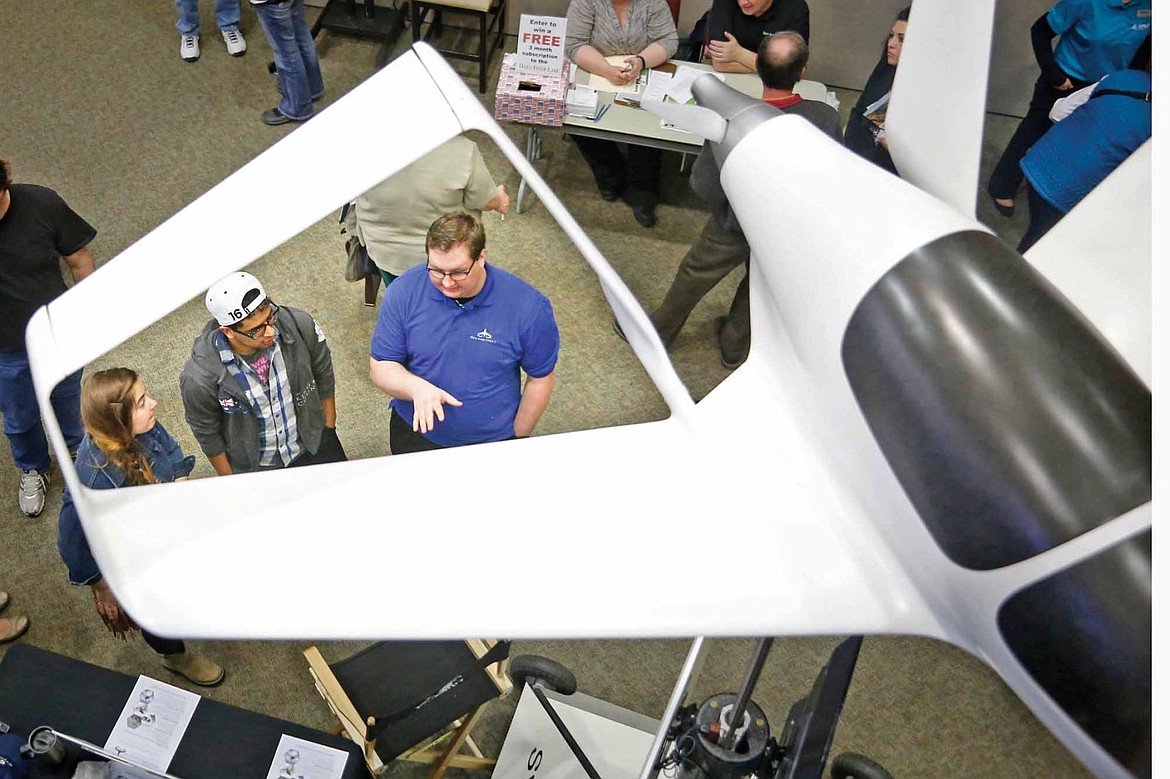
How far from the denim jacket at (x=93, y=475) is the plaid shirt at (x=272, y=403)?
23cm

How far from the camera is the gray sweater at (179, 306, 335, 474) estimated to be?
2541 millimetres

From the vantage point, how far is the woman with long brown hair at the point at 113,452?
2314mm

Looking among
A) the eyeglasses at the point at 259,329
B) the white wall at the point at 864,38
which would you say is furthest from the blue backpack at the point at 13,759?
the white wall at the point at 864,38

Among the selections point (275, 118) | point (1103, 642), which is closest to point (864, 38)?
point (275, 118)

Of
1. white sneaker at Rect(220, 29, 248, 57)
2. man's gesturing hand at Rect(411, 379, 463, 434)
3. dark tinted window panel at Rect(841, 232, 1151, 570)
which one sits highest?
dark tinted window panel at Rect(841, 232, 1151, 570)

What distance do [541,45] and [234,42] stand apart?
2.29 meters

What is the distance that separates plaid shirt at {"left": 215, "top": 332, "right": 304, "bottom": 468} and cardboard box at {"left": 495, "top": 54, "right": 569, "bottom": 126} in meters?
1.94

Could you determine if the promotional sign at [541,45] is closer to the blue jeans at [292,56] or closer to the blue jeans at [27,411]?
the blue jeans at [292,56]

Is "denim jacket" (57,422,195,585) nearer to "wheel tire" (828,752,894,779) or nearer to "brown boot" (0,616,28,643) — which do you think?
"brown boot" (0,616,28,643)

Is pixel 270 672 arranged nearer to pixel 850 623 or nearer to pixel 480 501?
pixel 480 501

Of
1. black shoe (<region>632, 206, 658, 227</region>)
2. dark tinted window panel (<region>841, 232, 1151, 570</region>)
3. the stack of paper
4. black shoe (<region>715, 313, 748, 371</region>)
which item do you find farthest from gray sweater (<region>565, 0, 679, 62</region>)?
dark tinted window panel (<region>841, 232, 1151, 570</region>)

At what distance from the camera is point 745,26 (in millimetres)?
4406

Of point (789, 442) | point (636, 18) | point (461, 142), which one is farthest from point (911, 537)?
point (636, 18)

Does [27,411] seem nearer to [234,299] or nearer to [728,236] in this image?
[234,299]
